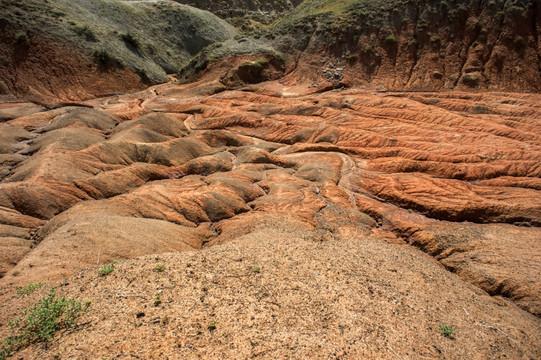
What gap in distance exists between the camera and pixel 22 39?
101ft

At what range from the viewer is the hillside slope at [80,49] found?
30.5 meters

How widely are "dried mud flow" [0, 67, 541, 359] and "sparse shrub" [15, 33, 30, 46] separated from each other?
8235 millimetres

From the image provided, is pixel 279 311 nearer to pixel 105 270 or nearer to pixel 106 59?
pixel 105 270

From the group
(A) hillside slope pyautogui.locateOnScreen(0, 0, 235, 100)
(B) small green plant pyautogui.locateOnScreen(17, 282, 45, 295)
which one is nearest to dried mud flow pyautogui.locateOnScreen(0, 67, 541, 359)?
(B) small green plant pyautogui.locateOnScreen(17, 282, 45, 295)

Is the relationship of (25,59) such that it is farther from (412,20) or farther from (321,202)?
(412,20)

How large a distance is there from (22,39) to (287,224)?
35367 mm

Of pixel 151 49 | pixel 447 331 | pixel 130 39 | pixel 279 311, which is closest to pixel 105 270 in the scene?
pixel 279 311

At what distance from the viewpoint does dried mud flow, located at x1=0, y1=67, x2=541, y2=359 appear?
5.52 m

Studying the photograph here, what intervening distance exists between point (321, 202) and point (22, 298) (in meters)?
11.0

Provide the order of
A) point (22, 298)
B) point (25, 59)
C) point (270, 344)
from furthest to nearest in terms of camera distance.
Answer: point (25, 59), point (22, 298), point (270, 344)

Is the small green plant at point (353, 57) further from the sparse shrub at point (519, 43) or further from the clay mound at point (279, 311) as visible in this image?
the clay mound at point (279, 311)

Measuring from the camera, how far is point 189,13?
54.5 m

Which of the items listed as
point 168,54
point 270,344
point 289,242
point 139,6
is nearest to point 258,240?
point 289,242

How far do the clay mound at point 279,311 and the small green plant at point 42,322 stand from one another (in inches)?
7.6
